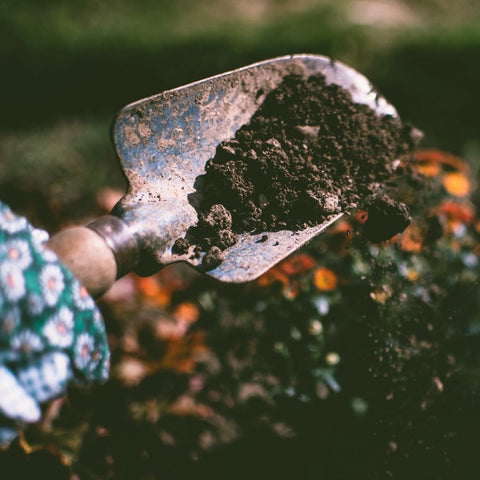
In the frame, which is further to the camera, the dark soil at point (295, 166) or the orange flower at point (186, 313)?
the orange flower at point (186, 313)

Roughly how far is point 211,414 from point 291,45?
8.90 feet

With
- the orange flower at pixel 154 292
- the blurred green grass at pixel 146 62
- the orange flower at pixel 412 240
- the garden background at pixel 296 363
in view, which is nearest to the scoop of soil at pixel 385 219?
the garden background at pixel 296 363

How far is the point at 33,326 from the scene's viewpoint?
77 cm

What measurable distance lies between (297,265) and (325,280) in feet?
0.32

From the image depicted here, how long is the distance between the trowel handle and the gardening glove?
0.17 ft

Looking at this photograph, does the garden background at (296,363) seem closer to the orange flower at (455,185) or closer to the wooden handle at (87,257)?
the orange flower at (455,185)

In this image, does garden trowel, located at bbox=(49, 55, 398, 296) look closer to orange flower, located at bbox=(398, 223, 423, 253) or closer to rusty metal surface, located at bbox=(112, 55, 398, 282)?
rusty metal surface, located at bbox=(112, 55, 398, 282)

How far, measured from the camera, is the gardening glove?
2.44 ft

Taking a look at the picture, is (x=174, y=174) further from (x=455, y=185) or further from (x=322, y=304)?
(x=455, y=185)

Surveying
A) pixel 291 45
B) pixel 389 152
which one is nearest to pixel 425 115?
pixel 291 45

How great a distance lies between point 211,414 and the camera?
1573mm

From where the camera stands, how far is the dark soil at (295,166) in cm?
121

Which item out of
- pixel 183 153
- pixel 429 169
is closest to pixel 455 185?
pixel 429 169

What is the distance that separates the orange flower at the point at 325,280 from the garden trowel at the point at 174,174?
0.60ft
